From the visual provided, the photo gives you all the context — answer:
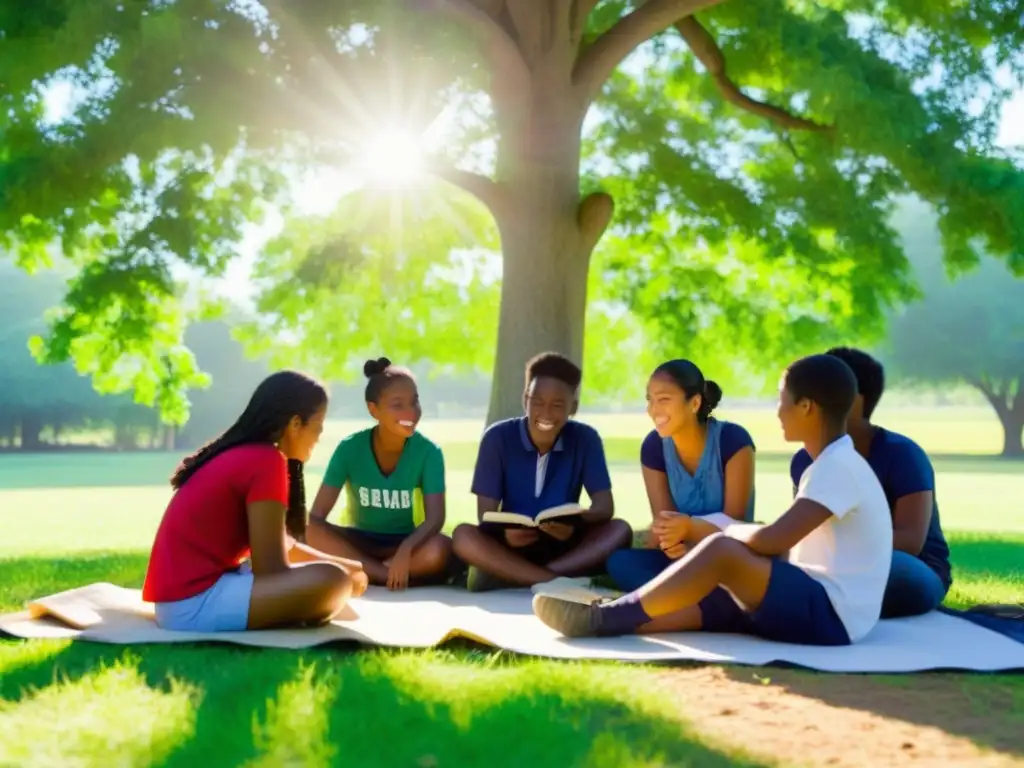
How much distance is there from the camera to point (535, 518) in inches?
262

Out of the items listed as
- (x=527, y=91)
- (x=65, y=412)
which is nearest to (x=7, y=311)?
(x=65, y=412)

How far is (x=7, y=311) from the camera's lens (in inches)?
2248

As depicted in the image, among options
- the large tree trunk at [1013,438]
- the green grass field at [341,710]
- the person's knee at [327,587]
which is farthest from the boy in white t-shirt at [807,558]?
the large tree trunk at [1013,438]

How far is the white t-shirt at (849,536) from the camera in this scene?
4805 millimetres

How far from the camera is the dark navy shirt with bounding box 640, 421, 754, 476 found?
6.32 m

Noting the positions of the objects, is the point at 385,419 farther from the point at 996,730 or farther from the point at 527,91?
the point at 527,91

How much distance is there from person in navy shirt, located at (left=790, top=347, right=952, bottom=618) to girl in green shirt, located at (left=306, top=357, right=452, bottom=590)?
221cm

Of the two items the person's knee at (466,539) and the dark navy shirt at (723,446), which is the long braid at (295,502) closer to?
the person's knee at (466,539)

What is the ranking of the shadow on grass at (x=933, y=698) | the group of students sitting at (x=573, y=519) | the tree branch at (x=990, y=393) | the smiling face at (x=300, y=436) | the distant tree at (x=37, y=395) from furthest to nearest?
the distant tree at (x=37, y=395) < the tree branch at (x=990, y=393) < the smiling face at (x=300, y=436) < the group of students sitting at (x=573, y=519) < the shadow on grass at (x=933, y=698)

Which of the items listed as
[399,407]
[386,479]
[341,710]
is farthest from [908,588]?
[341,710]

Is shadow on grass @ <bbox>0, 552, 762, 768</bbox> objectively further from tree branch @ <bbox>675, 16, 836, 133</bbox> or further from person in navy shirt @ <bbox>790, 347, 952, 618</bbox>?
tree branch @ <bbox>675, 16, 836, 133</bbox>

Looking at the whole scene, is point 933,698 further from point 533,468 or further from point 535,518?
point 533,468

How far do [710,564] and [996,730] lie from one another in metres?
1.35

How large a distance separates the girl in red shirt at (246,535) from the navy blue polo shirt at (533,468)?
6.14 ft
